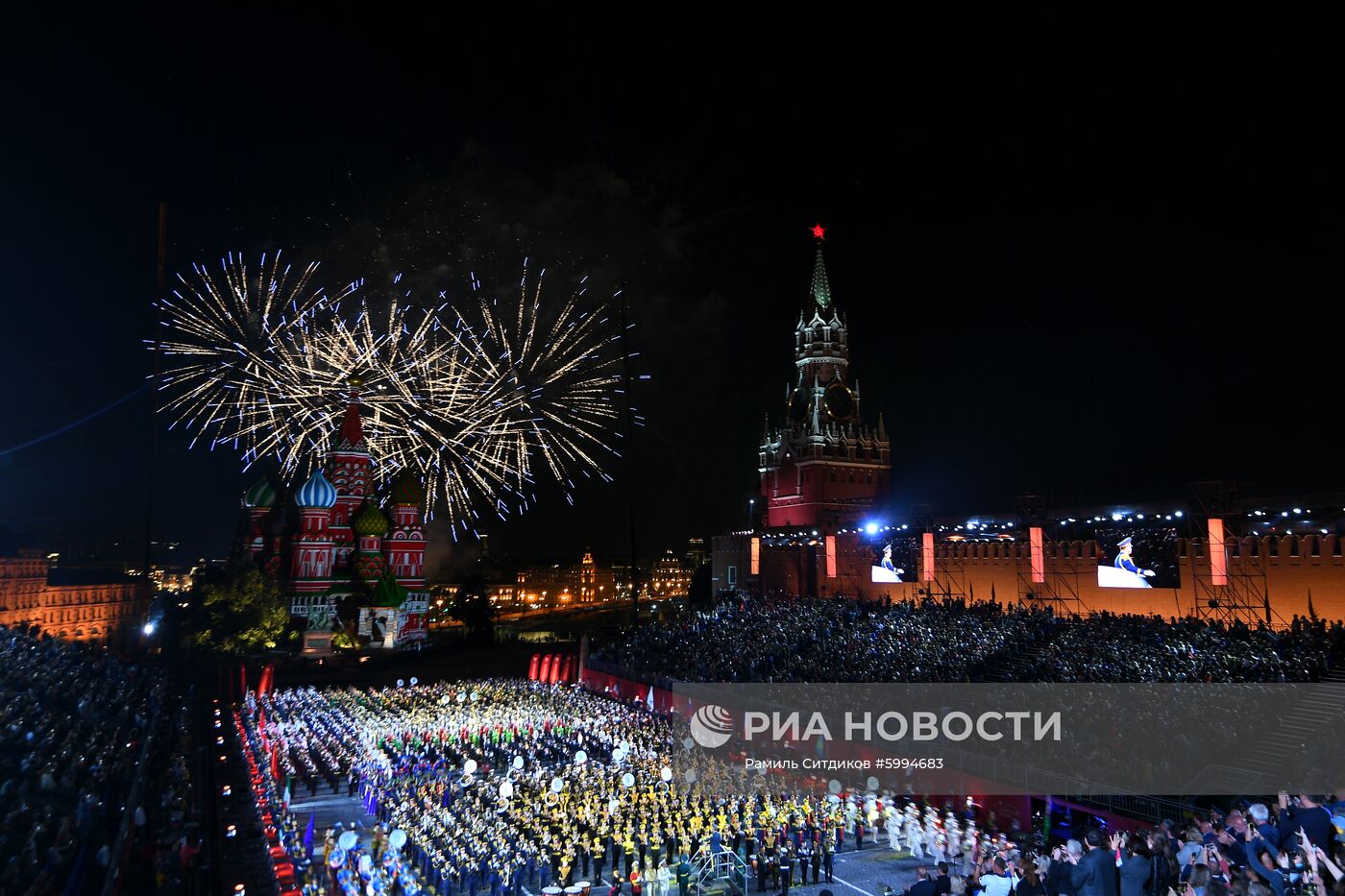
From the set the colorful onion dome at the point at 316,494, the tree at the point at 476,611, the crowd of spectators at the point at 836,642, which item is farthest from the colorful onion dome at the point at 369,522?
the crowd of spectators at the point at 836,642

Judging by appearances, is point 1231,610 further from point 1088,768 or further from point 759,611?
point 759,611

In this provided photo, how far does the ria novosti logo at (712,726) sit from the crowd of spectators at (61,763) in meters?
14.5

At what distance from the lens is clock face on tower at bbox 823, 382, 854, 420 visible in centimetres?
6512

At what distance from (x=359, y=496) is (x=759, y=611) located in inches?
1073

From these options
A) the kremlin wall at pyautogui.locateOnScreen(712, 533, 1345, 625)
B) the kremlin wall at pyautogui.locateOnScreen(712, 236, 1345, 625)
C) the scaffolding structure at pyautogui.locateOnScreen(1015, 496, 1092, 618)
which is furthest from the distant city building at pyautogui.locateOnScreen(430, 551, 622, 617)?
the scaffolding structure at pyautogui.locateOnScreen(1015, 496, 1092, 618)

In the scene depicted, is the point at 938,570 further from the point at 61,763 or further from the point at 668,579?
the point at 668,579

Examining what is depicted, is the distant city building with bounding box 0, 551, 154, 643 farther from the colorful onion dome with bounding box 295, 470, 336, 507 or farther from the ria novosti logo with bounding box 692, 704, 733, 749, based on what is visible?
the ria novosti logo with bounding box 692, 704, 733, 749

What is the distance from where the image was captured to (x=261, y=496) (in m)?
57.0

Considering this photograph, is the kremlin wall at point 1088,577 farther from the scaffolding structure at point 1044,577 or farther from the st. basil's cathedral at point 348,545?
the st. basil's cathedral at point 348,545

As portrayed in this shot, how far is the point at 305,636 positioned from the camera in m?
47.9

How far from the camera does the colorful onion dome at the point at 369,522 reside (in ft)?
172

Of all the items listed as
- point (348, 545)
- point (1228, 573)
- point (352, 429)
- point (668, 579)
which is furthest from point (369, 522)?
point (668, 579)

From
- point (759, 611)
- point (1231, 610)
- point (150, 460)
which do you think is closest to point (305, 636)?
point (150, 460)

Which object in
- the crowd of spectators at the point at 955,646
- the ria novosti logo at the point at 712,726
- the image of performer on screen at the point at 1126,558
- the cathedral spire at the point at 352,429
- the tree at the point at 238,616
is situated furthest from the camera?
the cathedral spire at the point at 352,429
